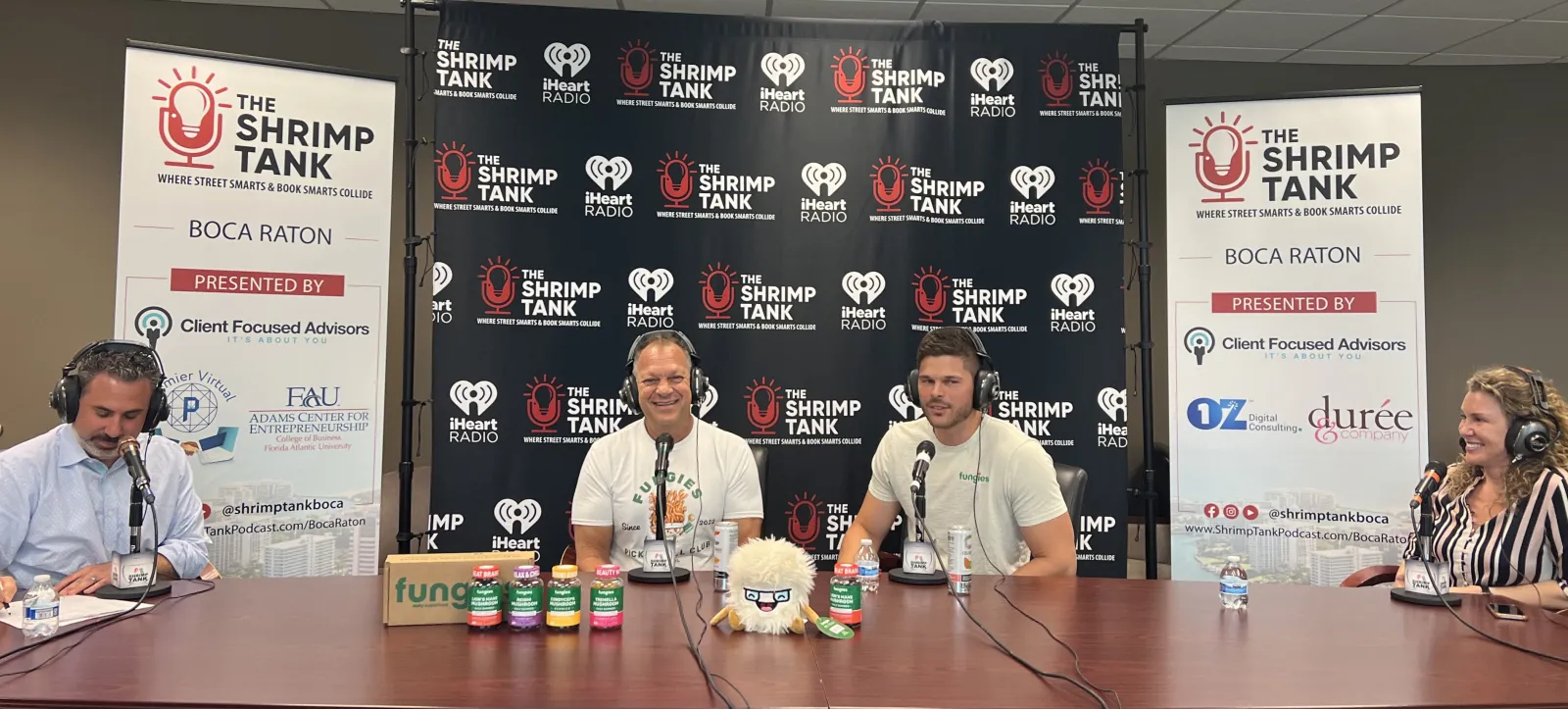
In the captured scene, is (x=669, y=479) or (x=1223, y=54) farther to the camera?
(x=1223, y=54)

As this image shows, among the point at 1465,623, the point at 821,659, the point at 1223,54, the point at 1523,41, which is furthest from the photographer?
the point at 1223,54

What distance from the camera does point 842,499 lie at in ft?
12.4

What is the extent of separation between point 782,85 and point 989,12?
1393 millimetres

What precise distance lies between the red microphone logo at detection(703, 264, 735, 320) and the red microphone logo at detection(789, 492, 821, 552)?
32.7 inches

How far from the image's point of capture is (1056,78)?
3869 millimetres

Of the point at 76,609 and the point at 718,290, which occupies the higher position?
the point at 718,290

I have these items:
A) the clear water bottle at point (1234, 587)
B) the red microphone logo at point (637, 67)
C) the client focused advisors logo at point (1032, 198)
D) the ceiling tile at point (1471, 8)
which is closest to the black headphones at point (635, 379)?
the red microphone logo at point (637, 67)

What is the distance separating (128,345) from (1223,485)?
158 inches

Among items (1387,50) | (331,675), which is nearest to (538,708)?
(331,675)

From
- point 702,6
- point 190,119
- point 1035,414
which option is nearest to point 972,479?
point 1035,414

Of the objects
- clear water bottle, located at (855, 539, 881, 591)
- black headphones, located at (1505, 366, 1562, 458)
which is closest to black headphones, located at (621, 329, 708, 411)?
clear water bottle, located at (855, 539, 881, 591)

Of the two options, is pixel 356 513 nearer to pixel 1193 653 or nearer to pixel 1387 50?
pixel 1193 653

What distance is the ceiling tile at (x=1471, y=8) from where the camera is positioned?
14.3ft

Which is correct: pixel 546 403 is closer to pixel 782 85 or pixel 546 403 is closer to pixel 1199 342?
pixel 782 85
